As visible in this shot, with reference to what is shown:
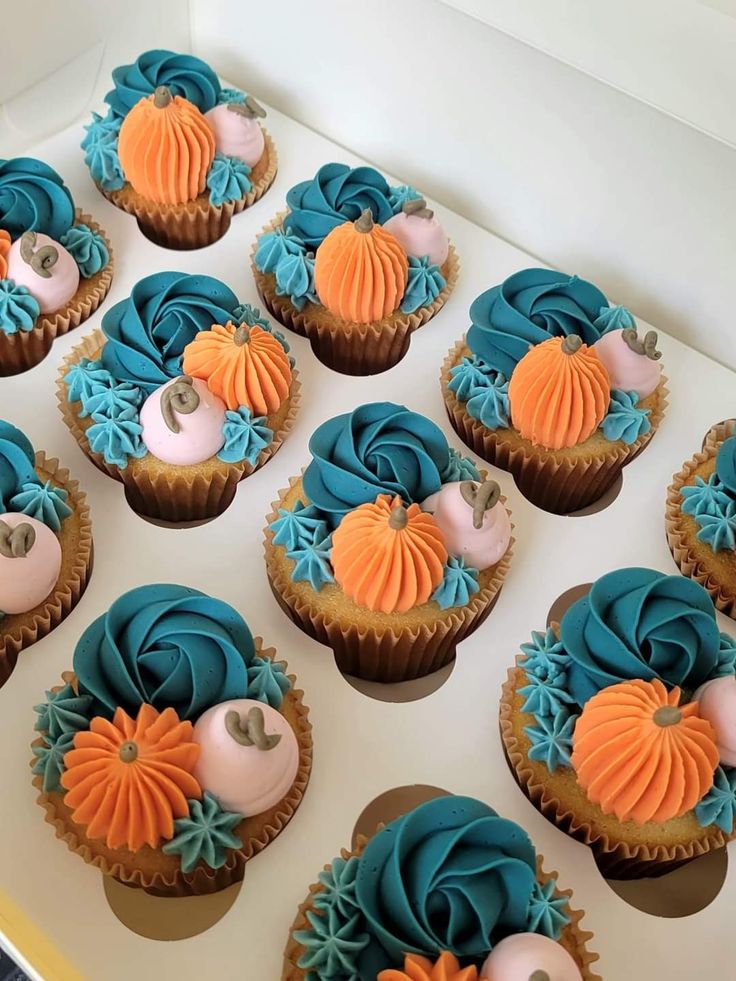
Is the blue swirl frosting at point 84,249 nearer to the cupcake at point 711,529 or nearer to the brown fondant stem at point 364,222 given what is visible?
the brown fondant stem at point 364,222

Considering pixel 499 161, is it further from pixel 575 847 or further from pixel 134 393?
pixel 575 847

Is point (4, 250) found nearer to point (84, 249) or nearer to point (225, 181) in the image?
point (84, 249)

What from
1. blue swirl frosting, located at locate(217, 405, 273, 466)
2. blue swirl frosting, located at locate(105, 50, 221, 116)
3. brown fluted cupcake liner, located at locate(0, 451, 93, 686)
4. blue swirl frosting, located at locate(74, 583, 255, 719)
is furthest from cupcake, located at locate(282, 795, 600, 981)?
blue swirl frosting, located at locate(105, 50, 221, 116)

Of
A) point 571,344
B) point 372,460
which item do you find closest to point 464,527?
point 372,460

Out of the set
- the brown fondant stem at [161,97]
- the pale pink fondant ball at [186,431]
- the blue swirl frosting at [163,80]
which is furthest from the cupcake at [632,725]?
the blue swirl frosting at [163,80]

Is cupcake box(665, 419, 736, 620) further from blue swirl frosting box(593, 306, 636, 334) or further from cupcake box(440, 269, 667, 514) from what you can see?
blue swirl frosting box(593, 306, 636, 334)

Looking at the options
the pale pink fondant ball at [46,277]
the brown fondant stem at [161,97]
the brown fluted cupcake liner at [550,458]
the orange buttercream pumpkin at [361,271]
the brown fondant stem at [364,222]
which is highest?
the brown fondant stem at [161,97]
